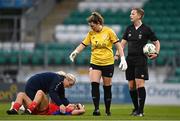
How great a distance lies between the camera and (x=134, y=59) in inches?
575

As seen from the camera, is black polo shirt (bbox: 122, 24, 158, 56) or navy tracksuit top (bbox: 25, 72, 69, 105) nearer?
navy tracksuit top (bbox: 25, 72, 69, 105)

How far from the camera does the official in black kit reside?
1444 cm

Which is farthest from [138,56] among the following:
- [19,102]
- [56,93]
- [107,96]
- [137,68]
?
[19,102]

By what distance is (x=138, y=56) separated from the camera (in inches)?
574

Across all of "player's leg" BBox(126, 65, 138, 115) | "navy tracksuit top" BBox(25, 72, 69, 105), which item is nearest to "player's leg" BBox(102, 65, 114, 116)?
"player's leg" BBox(126, 65, 138, 115)

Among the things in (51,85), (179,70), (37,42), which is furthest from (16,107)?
(37,42)

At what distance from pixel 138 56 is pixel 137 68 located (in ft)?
0.85

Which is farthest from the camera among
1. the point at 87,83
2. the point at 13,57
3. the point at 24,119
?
the point at 13,57

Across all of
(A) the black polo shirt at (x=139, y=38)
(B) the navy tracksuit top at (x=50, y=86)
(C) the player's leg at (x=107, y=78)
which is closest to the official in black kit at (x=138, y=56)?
(A) the black polo shirt at (x=139, y=38)

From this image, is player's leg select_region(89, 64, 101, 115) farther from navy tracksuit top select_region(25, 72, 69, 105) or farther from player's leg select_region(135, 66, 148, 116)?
player's leg select_region(135, 66, 148, 116)

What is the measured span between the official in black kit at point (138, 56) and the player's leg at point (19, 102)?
6.92ft

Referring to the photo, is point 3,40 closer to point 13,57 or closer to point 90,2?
point 13,57

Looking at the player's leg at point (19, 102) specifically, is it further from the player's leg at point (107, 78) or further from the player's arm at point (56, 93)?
the player's leg at point (107, 78)

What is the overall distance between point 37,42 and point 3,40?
171cm
